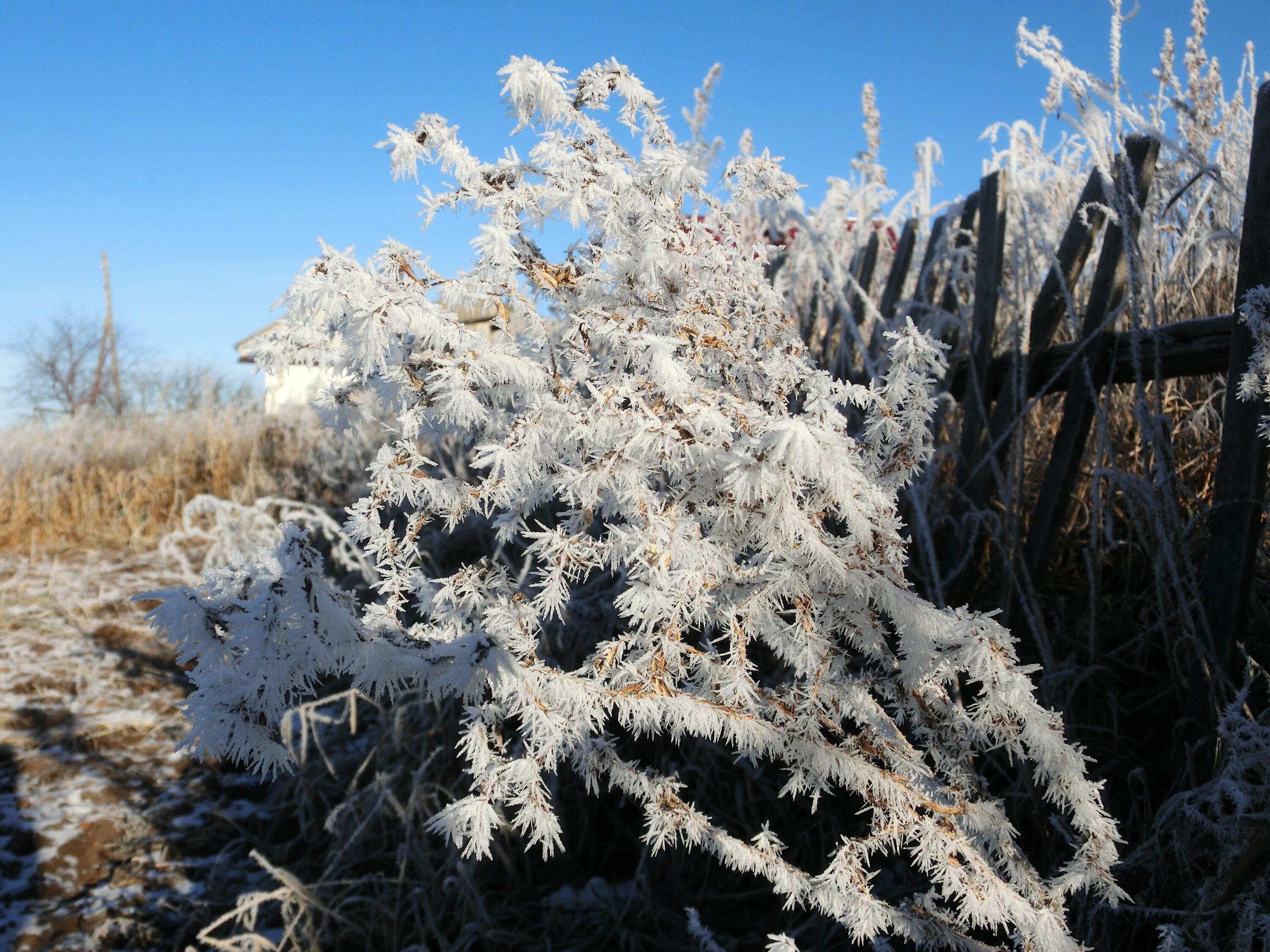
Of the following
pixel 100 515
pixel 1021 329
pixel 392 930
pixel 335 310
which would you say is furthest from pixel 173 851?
pixel 100 515

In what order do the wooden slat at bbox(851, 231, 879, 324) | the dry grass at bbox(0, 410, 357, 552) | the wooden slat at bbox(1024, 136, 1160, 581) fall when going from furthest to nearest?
the dry grass at bbox(0, 410, 357, 552)
the wooden slat at bbox(851, 231, 879, 324)
the wooden slat at bbox(1024, 136, 1160, 581)

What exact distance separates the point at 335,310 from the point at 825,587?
2.49 ft

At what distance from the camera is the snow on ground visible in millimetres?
2104

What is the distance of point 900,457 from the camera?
1.29 metres

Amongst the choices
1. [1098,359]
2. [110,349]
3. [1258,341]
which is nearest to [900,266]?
[1098,359]

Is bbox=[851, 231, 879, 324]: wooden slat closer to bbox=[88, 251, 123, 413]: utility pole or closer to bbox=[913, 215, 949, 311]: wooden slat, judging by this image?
bbox=[913, 215, 949, 311]: wooden slat

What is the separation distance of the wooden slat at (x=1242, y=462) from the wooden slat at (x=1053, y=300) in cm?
44

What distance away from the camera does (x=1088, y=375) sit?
2000 millimetres

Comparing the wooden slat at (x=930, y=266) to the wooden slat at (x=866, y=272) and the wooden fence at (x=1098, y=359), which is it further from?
the wooden slat at (x=866, y=272)

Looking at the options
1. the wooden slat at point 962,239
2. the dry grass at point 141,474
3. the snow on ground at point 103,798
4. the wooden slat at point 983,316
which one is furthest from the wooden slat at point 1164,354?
the dry grass at point 141,474

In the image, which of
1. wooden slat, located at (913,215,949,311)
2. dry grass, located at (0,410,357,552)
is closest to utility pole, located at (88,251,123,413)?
dry grass, located at (0,410,357,552)

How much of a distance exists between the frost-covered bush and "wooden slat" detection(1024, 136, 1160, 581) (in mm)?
943

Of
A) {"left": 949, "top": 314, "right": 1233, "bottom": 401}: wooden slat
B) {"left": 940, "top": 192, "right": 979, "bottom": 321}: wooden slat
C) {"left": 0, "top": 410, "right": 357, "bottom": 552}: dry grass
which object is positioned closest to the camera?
{"left": 949, "top": 314, "right": 1233, "bottom": 401}: wooden slat

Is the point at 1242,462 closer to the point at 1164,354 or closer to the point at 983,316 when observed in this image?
the point at 1164,354
